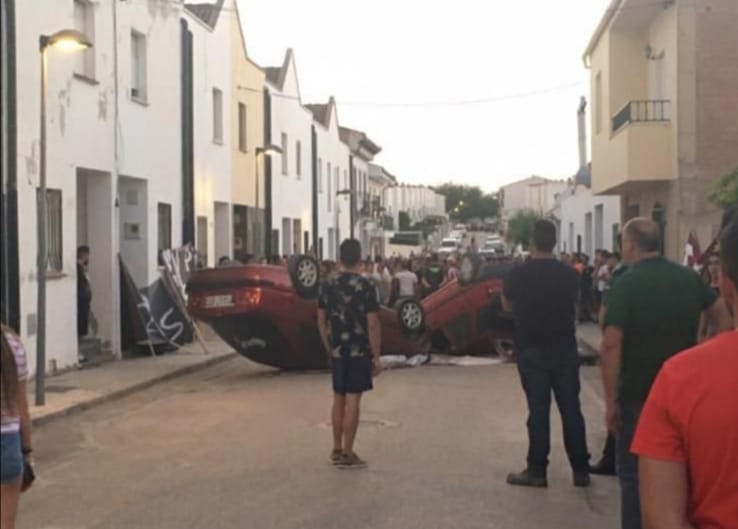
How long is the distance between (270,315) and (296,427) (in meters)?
4.96

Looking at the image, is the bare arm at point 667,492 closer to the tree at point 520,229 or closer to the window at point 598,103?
the window at point 598,103

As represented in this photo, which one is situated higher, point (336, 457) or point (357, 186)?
point (357, 186)

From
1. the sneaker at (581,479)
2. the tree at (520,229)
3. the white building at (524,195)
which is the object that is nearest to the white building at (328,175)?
the tree at (520,229)

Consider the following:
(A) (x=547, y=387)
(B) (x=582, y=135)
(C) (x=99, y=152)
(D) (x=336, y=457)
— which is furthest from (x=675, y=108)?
(B) (x=582, y=135)

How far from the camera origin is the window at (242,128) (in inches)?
1156

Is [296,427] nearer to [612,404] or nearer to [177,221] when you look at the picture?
[612,404]

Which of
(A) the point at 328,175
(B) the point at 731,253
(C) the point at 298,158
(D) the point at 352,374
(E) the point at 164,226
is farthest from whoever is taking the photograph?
(A) the point at 328,175

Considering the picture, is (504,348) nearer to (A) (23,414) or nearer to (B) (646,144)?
(B) (646,144)

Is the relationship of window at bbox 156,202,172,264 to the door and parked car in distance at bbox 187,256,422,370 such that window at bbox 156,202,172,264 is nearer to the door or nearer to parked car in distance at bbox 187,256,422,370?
the door

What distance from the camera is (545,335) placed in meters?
8.27

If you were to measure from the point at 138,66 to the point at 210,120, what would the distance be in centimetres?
473

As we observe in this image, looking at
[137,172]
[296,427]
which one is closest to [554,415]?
[296,427]

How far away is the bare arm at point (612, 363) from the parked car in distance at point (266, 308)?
10.2 m

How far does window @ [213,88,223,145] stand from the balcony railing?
9.10 metres
